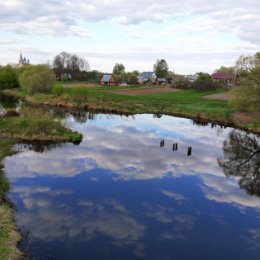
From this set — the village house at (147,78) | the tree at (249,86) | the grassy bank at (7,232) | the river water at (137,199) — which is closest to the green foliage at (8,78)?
the village house at (147,78)

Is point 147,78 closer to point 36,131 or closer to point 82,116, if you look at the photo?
point 82,116

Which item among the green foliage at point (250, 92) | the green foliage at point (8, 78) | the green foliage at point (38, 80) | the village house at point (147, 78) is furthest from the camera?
the village house at point (147, 78)

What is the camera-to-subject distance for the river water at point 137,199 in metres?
18.3

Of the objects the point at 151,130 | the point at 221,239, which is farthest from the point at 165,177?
the point at 151,130

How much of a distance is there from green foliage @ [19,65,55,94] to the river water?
159 feet

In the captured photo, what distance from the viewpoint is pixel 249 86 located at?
168 ft

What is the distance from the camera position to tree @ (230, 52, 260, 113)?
165 feet

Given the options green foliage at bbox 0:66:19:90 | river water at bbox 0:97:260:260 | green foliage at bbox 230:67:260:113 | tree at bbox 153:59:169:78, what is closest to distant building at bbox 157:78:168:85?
tree at bbox 153:59:169:78

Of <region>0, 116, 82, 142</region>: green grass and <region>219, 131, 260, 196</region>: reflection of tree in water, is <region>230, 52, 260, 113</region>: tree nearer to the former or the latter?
<region>219, 131, 260, 196</region>: reflection of tree in water

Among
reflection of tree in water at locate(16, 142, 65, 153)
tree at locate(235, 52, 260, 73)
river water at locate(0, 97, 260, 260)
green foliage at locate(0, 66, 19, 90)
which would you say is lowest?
river water at locate(0, 97, 260, 260)

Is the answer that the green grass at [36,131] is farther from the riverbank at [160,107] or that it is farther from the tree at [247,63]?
the tree at [247,63]

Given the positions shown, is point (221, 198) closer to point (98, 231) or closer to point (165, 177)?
point (165, 177)

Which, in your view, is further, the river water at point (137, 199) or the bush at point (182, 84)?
the bush at point (182, 84)

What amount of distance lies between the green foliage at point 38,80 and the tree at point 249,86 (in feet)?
167
